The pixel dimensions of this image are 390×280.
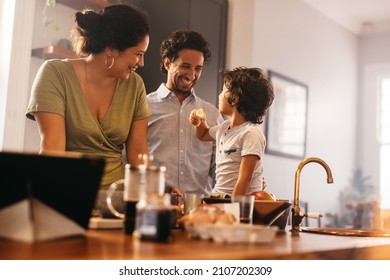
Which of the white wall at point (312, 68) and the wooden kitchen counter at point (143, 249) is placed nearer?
the wooden kitchen counter at point (143, 249)

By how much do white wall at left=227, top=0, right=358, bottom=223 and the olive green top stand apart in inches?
64.2

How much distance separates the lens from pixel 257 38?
369cm

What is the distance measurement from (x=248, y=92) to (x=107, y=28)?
0.55 m

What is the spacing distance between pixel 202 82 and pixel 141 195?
2.04 metres

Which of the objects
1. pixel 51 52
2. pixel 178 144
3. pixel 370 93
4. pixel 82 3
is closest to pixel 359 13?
pixel 370 93

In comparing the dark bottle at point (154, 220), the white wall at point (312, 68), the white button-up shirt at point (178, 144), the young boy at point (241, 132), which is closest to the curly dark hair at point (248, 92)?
the young boy at point (241, 132)

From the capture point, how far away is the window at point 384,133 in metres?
4.74

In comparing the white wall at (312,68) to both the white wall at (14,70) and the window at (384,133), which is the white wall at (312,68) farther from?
the white wall at (14,70)

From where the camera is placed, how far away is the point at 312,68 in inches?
174

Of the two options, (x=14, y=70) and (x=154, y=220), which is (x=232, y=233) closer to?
(x=154, y=220)

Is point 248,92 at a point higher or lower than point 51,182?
higher

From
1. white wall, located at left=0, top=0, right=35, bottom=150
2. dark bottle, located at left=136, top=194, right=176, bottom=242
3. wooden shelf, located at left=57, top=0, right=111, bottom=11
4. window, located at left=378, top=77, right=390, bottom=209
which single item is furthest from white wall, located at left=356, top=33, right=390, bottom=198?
dark bottle, located at left=136, top=194, right=176, bottom=242

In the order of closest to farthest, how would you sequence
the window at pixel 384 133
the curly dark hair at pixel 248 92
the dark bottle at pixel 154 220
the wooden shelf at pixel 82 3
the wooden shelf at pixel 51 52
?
the dark bottle at pixel 154 220 → the curly dark hair at pixel 248 92 → the wooden shelf at pixel 51 52 → the wooden shelf at pixel 82 3 → the window at pixel 384 133
